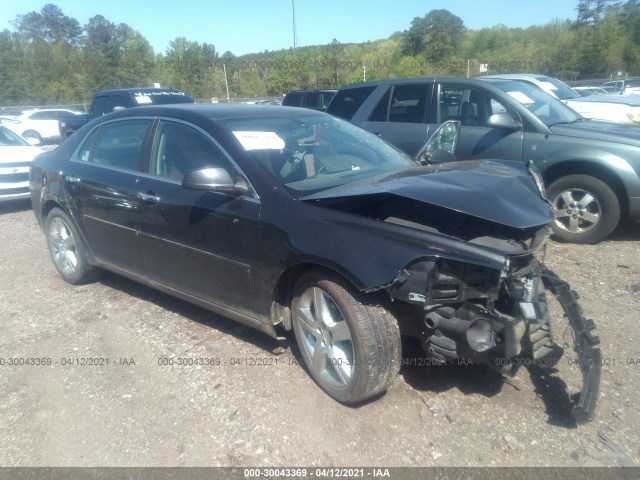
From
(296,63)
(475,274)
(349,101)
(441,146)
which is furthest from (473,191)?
(296,63)

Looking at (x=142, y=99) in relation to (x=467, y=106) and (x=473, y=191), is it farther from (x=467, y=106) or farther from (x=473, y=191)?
(x=473, y=191)

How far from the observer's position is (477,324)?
259 centimetres

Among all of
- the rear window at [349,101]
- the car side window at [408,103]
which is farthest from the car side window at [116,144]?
the car side window at [408,103]

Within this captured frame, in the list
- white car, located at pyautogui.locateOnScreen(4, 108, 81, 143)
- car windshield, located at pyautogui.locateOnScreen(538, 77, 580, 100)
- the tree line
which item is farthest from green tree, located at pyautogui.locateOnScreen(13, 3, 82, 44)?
car windshield, located at pyautogui.locateOnScreen(538, 77, 580, 100)

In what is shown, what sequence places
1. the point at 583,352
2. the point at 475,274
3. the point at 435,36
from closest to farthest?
1. the point at 475,274
2. the point at 583,352
3. the point at 435,36

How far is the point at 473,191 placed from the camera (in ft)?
9.04

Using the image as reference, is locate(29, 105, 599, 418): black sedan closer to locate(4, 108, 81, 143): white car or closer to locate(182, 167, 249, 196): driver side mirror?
locate(182, 167, 249, 196): driver side mirror

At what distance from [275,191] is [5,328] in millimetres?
2729

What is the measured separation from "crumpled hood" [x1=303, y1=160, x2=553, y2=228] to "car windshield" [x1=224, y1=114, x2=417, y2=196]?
267 millimetres

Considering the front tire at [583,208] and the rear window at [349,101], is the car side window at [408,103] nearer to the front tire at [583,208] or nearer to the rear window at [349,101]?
the rear window at [349,101]

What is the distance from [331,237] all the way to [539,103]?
497 centimetres

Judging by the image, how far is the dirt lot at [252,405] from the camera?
2.63m

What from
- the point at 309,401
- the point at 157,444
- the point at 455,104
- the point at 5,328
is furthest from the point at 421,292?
the point at 455,104

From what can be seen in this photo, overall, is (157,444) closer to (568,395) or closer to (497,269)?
(497,269)
